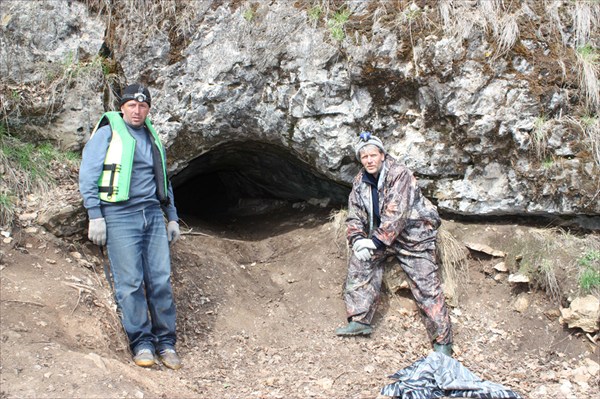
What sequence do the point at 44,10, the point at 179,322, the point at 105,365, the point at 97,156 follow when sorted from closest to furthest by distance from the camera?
the point at 105,365 → the point at 97,156 → the point at 179,322 → the point at 44,10

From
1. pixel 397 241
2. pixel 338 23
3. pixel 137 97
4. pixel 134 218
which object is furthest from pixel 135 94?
pixel 397 241

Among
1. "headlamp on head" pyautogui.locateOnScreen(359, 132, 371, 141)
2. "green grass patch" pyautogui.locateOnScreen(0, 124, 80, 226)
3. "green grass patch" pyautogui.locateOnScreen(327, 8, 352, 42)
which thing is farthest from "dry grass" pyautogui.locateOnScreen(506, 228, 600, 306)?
"green grass patch" pyautogui.locateOnScreen(0, 124, 80, 226)

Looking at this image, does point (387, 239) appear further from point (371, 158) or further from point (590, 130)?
point (590, 130)

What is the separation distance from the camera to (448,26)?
5.90 metres

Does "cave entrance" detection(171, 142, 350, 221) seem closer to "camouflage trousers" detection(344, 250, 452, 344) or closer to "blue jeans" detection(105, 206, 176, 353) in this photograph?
"camouflage trousers" detection(344, 250, 452, 344)

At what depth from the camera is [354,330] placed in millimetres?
5508

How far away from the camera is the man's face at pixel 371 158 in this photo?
5.51 m

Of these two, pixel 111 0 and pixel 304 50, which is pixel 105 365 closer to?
pixel 304 50

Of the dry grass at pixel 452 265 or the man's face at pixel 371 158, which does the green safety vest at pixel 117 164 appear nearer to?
the man's face at pixel 371 158

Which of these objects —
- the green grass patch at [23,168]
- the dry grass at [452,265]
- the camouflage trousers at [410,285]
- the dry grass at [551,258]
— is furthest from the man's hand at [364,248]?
the green grass patch at [23,168]

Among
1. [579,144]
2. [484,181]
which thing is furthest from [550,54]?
[484,181]

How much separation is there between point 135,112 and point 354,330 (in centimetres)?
295

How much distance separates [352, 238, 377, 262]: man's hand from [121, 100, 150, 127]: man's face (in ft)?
7.83

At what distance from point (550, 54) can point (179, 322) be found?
4.70 m
